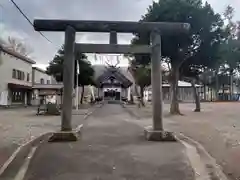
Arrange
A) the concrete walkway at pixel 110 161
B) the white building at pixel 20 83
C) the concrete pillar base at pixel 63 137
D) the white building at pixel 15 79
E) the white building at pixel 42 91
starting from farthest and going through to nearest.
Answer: the white building at pixel 42 91 → the white building at pixel 20 83 → the white building at pixel 15 79 → the concrete pillar base at pixel 63 137 → the concrete walkway at pixel 110 161

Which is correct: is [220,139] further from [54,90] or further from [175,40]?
[54,90]

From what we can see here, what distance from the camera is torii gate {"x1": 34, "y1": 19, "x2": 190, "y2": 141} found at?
11633mm

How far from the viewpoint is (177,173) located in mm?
7512

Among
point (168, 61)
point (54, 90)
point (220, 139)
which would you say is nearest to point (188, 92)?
point (54, 90)

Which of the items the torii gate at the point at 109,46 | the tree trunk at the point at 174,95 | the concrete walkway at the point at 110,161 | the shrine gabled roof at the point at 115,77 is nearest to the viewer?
the concrete walkway at the point at 110,161

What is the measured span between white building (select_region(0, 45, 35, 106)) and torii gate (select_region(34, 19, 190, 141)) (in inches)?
1217

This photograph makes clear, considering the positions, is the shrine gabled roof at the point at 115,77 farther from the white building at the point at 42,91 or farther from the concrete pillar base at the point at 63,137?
the concrete pillar base at the point at 63,137

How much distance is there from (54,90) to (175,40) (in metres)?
32.8

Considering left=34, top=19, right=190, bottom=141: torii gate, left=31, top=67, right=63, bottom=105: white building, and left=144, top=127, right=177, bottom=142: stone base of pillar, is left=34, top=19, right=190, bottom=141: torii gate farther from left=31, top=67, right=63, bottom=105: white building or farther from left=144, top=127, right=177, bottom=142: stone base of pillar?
left=31, top=67, right=63, bottom=105: white building

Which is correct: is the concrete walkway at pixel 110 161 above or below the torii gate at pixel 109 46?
below

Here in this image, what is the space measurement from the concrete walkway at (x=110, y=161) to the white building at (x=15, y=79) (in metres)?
33.3

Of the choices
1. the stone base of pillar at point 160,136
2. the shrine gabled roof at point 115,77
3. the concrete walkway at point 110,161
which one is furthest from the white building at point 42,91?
the concrete walkway at point 110,161

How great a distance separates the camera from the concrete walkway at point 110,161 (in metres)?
7.39

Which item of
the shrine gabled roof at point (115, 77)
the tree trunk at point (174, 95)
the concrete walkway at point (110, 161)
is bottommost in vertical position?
the concrete walkway at point (110, 161)
